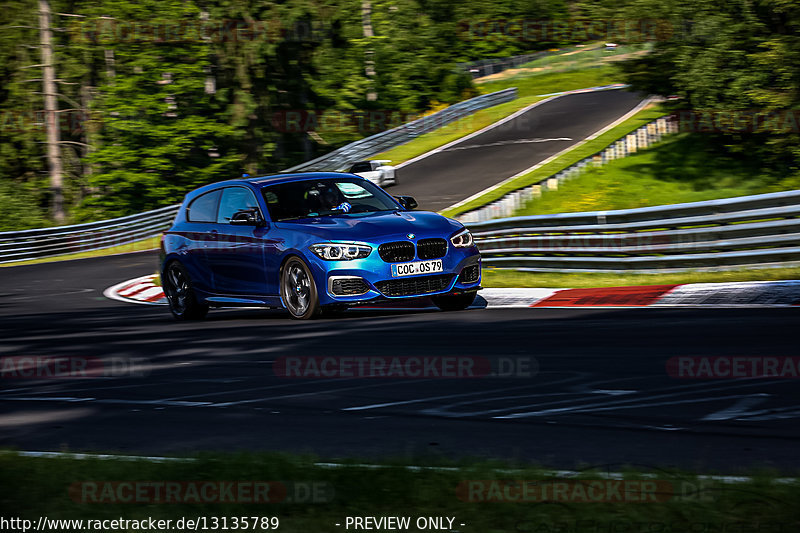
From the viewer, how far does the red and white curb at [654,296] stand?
34.4 feet

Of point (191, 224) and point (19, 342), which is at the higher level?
point (191, 224)

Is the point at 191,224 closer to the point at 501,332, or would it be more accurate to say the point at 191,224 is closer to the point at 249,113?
the point at 501,332

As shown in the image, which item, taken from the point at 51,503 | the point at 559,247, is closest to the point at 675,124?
the point at 559,247

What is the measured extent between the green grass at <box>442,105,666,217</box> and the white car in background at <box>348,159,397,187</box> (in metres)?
4.14

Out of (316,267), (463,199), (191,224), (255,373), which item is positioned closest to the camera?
(255,373)

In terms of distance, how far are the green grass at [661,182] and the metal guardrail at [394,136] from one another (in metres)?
11.1

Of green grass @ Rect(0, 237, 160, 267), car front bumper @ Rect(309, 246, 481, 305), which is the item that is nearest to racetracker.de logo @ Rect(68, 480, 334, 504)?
car front bumper @ Rect(309, 246, 481, 305)

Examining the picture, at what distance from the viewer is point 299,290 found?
11.5 metres

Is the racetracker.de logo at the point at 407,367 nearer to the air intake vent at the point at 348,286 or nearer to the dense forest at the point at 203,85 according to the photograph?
the air intake vent at the point at 348,286

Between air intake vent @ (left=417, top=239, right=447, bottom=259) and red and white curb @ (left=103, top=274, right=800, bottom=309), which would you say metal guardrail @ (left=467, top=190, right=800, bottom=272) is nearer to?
red and white curb @ (left=103, top=274, right=800, bottom=309)

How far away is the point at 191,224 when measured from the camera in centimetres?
1355

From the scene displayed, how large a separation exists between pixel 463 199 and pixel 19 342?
21129 millimetres

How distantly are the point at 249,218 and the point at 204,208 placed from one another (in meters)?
1.54

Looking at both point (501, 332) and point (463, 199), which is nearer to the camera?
point (501, 332)
